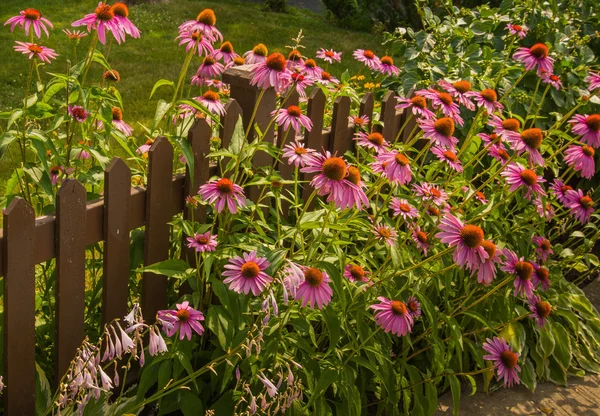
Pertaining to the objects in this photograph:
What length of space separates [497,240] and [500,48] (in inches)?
64.9

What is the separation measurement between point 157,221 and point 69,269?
0.34 meters

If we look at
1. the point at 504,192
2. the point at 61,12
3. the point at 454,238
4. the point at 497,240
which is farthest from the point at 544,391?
the point at 61,12

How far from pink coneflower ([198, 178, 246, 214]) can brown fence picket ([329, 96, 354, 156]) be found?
1005 millimetres

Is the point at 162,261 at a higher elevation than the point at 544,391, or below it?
higher

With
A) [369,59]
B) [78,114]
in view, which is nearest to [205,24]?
[78,114]

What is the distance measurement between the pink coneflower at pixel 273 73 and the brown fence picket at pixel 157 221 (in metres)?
0.35

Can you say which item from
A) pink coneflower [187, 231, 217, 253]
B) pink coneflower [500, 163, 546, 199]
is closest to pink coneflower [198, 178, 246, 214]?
pink coneflower [187, 231, 217, 253]

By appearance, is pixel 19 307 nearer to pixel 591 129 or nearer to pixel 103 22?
pixel 103 22

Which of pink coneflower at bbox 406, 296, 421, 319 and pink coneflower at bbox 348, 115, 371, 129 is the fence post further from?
pink coneflower at bbox 348, 115, 371, 129

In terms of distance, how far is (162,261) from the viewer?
230 cm

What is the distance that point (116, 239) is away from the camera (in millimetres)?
2193

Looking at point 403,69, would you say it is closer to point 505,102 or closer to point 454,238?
point 505,102

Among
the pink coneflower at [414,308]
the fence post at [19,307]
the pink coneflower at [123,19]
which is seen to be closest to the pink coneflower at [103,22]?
the pink coneflower at [123,19]

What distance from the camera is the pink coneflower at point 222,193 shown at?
2041 millimetres
